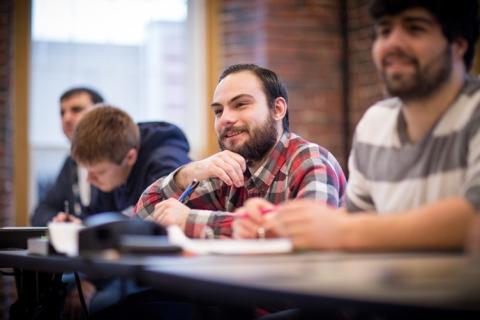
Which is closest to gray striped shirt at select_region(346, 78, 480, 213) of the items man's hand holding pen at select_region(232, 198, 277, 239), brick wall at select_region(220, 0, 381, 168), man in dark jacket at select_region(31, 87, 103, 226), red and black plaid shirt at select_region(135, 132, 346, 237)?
man's hand holding pen at select_region(232, 198, 277, 239)

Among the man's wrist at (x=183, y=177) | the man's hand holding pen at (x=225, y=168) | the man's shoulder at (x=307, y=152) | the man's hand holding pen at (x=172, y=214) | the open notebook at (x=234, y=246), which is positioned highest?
the man's shoulder at (x=307, y=152)

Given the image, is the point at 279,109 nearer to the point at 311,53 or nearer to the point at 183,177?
the point at 183,177

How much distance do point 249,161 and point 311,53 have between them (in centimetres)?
234

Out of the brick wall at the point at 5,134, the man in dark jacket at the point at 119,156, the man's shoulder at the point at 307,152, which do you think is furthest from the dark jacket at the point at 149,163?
the brick wall at the point at 5,134

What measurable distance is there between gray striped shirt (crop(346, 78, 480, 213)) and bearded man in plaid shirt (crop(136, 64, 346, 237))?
585 mm

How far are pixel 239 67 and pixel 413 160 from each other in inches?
→ 48.3

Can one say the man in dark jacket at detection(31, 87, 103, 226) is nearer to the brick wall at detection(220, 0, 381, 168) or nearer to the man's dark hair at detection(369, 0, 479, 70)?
the brick wall at detection(220, 0, 381, 168)

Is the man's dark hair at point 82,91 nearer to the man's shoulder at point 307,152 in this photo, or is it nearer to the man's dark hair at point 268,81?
the man's dark hair at point 268,81

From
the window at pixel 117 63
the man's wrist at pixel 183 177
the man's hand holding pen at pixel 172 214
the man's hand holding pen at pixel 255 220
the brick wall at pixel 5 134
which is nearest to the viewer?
the man's hand holding pen at pixel 255 220

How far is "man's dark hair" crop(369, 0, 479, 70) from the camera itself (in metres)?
1.38

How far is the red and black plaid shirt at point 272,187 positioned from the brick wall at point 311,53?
7.13ft

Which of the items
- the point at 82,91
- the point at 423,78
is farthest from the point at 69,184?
the point at 423,78

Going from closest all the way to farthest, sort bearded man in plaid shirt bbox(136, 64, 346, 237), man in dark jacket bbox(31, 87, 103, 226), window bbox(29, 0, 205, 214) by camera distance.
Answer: bearded man in plaid shirt bbox(136, 64, 346, 237) → man in dark jacket bbox(31, 87, 103, 226) → window bbox(29, 0, 205, 214)

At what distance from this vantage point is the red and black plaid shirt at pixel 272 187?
204 centimetres
